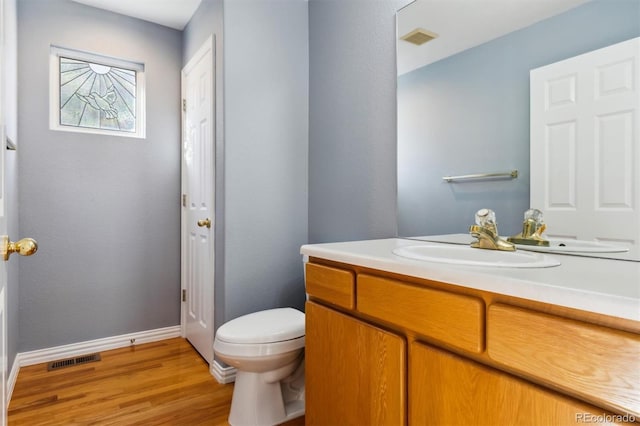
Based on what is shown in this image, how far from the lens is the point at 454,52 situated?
1426mm

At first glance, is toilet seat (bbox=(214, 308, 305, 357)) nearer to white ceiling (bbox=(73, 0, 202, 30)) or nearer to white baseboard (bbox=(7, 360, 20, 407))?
white baseboard (bbox=(7, 360, 20, 407))

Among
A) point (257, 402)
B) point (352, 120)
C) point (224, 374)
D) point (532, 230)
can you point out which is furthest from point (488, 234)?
point (224, 374)

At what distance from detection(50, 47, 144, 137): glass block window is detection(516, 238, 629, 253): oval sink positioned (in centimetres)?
267

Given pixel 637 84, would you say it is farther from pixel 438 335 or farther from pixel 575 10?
pixel 438 335

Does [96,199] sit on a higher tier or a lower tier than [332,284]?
higher

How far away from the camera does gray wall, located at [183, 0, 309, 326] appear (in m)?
2.02

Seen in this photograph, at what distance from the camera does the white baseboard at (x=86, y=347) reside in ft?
7.23

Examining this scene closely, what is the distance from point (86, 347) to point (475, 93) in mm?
2819

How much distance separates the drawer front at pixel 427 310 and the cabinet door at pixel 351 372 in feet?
0.20

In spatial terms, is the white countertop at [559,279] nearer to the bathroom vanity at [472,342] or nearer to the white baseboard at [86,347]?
the bathroom vanity at [472,342]

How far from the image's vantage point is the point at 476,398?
735mm

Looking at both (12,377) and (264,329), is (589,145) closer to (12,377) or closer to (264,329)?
(264,329)

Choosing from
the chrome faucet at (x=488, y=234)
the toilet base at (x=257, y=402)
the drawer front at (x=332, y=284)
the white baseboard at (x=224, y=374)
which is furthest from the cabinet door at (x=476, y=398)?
the white baseboard at (x=224, y=374)

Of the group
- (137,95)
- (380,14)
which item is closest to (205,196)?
(137,95)
